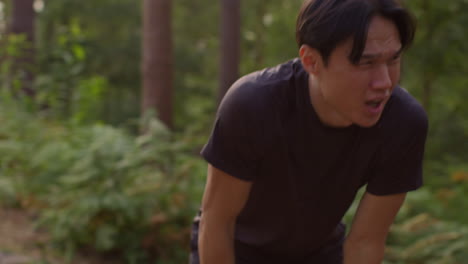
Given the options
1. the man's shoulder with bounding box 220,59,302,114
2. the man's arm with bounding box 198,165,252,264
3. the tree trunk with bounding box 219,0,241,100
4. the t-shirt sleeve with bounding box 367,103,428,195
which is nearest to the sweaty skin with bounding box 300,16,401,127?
the man's shoulder with bounding box 220,59,302,114

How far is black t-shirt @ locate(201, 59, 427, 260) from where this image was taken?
2.29 meters

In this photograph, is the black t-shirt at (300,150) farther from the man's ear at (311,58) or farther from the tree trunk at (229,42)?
the tree trunk at (229,42)

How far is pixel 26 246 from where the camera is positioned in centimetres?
543

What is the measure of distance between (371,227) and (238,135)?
0.81 m

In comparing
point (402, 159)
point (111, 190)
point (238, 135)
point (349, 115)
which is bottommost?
point (111, 190)

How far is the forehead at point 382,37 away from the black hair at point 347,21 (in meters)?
0.02

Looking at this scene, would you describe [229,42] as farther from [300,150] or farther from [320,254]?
[300,150]

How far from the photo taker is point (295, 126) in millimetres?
2354

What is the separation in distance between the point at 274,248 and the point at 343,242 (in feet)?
1.30

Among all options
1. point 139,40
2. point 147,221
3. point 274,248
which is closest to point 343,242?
point 274,248

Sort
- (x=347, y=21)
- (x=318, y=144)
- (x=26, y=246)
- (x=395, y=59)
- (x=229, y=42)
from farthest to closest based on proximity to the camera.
Result: 1. (x=229, y=42)
2. (x=26, y=246)
3. (x=318, y=144)
4. (x=395, y=59)
5. (x=347, y=21)

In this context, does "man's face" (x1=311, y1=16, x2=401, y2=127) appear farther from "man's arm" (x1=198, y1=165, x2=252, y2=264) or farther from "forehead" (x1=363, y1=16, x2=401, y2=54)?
"man's arm" (x1=198, y1=165, x2=252, y2=264)

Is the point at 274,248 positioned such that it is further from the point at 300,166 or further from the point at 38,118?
the point at 38,118

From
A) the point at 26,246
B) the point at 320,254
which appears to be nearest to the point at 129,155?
the point at 26,246
